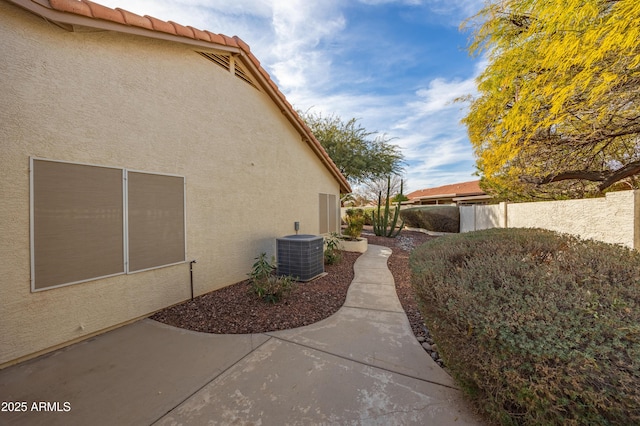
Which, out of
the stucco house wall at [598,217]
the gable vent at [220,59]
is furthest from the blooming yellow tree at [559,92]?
the gable vent at [220,59]

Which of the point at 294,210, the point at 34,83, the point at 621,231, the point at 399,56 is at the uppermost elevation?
the point at 399,56

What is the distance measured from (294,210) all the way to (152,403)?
244 inches

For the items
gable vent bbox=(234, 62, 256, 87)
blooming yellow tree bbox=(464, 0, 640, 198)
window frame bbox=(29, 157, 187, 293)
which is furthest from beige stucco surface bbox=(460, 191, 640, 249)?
gable vent bbox=(234, 62, 256, 87)

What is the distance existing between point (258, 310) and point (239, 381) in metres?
1.78

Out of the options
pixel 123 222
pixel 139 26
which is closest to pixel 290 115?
pixel 139 26

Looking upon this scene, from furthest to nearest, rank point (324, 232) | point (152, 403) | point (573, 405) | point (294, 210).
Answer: point (324, 232), point (294, 210), point (152, 403), point (573, 405)

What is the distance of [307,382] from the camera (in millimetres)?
2596

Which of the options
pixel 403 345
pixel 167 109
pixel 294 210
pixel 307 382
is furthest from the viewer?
pixel 294 210

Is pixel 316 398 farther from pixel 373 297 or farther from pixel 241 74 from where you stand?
pixel 241 74

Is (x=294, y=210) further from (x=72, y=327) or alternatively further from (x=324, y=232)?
(x=72, y=327)

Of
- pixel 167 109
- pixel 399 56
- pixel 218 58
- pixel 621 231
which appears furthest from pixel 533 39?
pixel 167 109

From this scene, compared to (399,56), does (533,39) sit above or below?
below

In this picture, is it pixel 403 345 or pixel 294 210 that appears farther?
pixel 294 210

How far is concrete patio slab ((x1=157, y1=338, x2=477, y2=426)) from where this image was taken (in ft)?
7.01
